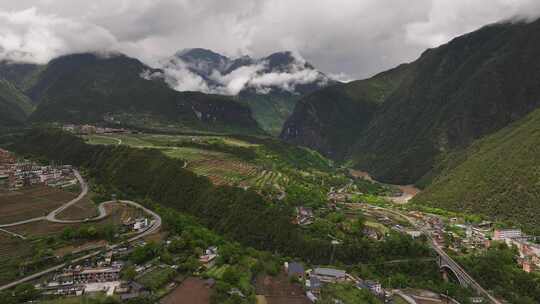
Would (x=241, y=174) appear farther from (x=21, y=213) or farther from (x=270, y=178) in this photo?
(x=21, y=213)

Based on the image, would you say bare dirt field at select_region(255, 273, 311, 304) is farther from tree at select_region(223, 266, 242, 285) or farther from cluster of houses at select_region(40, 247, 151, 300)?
cluster of houses at select_region(40, 247, 151, 300)

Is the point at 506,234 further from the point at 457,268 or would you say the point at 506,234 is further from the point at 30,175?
the point at 30,175

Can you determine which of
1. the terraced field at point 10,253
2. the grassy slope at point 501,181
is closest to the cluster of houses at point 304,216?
the terraced field at point 10,253

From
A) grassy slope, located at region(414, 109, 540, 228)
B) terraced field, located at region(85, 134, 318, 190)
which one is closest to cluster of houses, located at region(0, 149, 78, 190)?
terraced field, located at region(85, 134, 318, 190)

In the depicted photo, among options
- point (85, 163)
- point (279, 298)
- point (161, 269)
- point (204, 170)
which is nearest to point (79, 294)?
point (161, 269)

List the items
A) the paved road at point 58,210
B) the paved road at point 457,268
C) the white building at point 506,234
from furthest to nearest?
the white building at point 506,234 → the paved road at point 58,210 → the paved road at point 457,268

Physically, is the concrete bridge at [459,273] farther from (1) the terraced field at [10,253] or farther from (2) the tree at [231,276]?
(1) the terraced field at [10,253]
